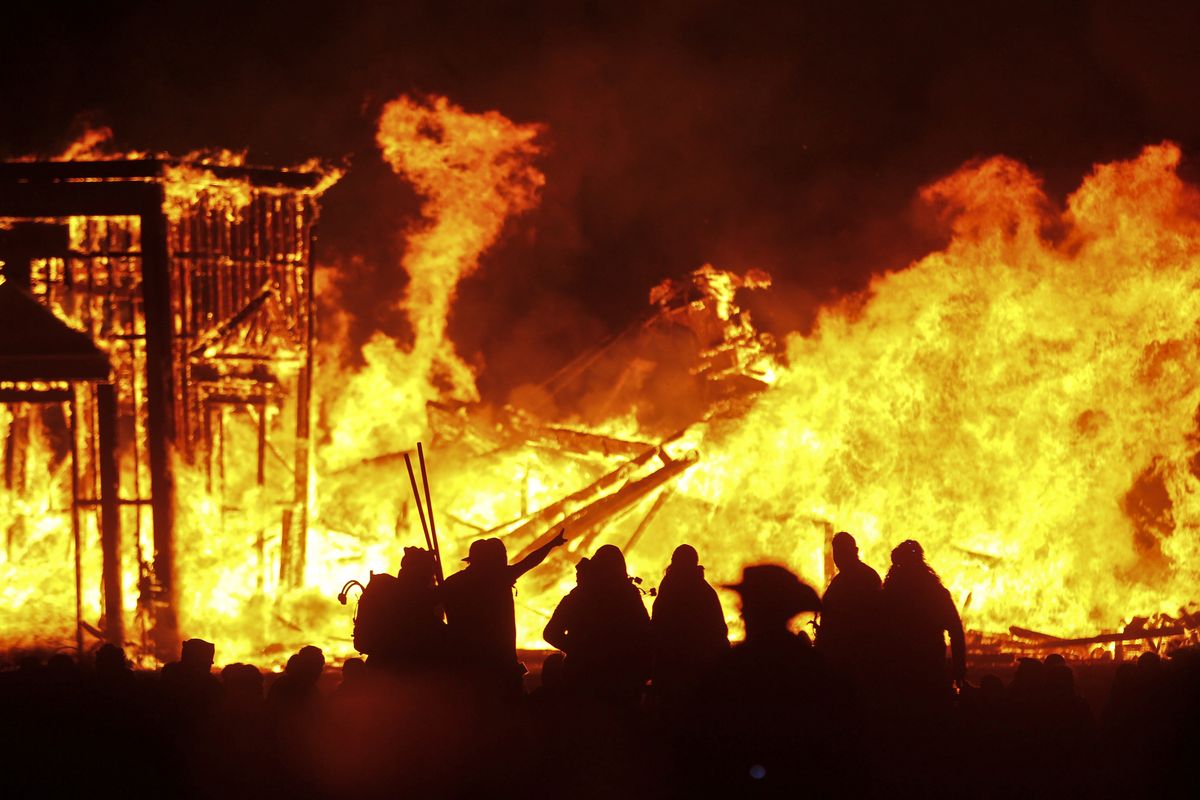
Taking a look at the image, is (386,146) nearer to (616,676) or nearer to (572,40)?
(572,40)

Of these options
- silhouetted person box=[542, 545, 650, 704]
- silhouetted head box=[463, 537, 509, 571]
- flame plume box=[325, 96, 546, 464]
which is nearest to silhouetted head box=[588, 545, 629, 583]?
silhouetted person box=[542, 545, 650, 704]

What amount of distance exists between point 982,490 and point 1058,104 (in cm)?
544

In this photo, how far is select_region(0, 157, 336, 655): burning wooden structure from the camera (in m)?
10.6

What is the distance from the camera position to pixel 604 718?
4809 millimetres

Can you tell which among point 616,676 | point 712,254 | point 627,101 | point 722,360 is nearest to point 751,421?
point 722,360

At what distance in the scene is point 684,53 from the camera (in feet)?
44.3

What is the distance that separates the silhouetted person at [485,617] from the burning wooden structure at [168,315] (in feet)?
20.0

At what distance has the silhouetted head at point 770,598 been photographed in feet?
12.9

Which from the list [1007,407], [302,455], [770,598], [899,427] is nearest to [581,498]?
[302,455]

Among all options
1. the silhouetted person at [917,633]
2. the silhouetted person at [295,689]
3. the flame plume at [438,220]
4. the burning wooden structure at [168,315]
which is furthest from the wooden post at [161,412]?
the silhouetted person at [917,633]

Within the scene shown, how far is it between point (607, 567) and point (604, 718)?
1078 mm

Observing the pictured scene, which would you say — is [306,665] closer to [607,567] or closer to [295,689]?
[295,689]

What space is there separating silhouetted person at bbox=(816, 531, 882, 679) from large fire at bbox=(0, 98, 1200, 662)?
5639mm

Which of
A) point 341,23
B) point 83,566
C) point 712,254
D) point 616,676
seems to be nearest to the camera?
point 616,676
